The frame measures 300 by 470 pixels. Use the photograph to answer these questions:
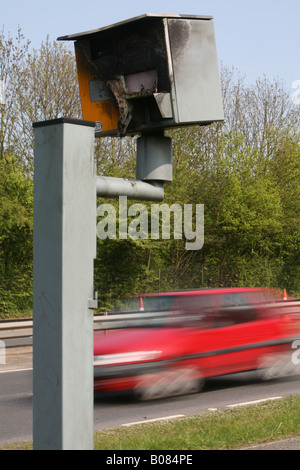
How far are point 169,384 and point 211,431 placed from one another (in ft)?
10.3

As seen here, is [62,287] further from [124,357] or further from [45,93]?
[45,93]

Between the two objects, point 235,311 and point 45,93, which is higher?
point 45,93

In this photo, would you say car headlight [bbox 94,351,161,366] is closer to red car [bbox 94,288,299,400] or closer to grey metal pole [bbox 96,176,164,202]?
red car [bbox 94,288,299,400]

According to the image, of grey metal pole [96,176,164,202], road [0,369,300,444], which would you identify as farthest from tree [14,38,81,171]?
grey metal pole [96,176,164,202]

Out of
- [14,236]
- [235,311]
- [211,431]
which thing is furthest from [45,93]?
[211,431]

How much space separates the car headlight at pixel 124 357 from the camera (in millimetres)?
9742

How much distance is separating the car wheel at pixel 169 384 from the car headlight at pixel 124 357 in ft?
0.90

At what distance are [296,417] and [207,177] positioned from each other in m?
29.9

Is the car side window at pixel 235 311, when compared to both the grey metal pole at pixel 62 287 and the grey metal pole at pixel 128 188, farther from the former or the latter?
the grey metal pole at pixel 62 287

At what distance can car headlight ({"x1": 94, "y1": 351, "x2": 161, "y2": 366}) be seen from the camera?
9.74m

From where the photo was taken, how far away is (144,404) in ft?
32.2

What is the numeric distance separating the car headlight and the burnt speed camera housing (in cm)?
613

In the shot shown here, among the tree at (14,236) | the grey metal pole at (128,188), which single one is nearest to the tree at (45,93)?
the tree at (14,236)

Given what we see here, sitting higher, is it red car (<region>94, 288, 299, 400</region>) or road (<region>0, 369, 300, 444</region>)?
red car (<region>94, 288, 299, 400</region>)
